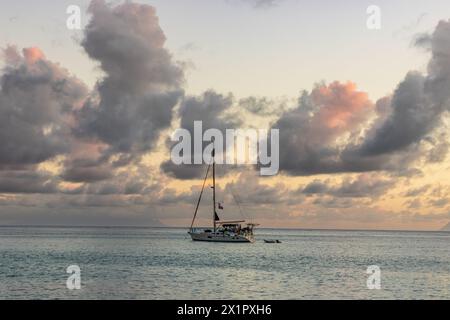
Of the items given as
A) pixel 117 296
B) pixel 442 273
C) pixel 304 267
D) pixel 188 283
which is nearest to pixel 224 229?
pixel 304 267

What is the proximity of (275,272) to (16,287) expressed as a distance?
121 feet

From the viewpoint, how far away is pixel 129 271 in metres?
84.4

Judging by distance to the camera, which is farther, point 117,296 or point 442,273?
point 442,273

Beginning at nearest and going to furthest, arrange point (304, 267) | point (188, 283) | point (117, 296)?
point (117, 296)
point (188, 283)
point (304, 267)
